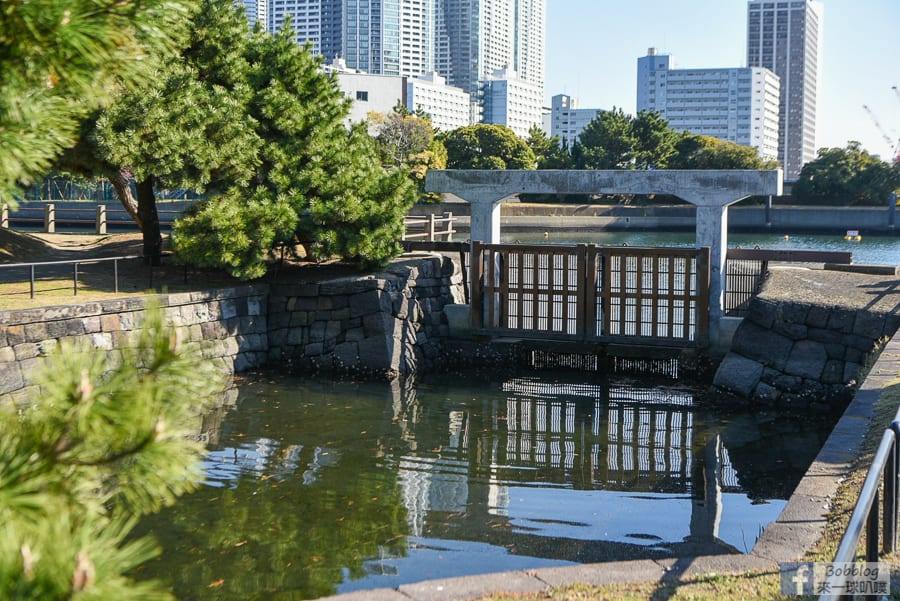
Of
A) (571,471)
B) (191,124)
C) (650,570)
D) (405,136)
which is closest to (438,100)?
(405,136)

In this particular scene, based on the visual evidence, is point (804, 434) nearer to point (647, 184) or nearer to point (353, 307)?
point (647, 184)

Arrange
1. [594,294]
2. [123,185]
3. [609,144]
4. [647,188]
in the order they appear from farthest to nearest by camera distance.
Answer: [609,144] < [123,185] < [647,188] < [594,294]

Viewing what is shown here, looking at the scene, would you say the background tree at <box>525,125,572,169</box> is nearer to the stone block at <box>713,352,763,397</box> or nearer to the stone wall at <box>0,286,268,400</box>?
the stone wall at <box>0,286,268,400</box>

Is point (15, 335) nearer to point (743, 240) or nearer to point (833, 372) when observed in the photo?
point (833, 372)

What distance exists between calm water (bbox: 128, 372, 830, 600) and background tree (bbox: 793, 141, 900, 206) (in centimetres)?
4939

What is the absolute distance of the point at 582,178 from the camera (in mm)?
17969

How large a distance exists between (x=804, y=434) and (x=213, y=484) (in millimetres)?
7783

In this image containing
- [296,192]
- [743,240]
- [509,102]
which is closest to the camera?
[296,192]

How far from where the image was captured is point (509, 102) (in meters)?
186

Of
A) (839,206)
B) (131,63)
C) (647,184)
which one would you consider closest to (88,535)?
(131,63)

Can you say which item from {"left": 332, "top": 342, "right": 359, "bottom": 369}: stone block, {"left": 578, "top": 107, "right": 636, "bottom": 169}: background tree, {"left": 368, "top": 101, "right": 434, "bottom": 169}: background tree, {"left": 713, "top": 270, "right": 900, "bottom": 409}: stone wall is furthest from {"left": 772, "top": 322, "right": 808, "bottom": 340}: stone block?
{"left": 578, "top": 107, "right": 636, "bottom": 169}: background tree

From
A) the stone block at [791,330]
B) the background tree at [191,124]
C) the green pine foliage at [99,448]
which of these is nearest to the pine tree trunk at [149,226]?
the background tree at [191,124]

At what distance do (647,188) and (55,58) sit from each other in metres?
15.7

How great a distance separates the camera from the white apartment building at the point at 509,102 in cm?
18425
